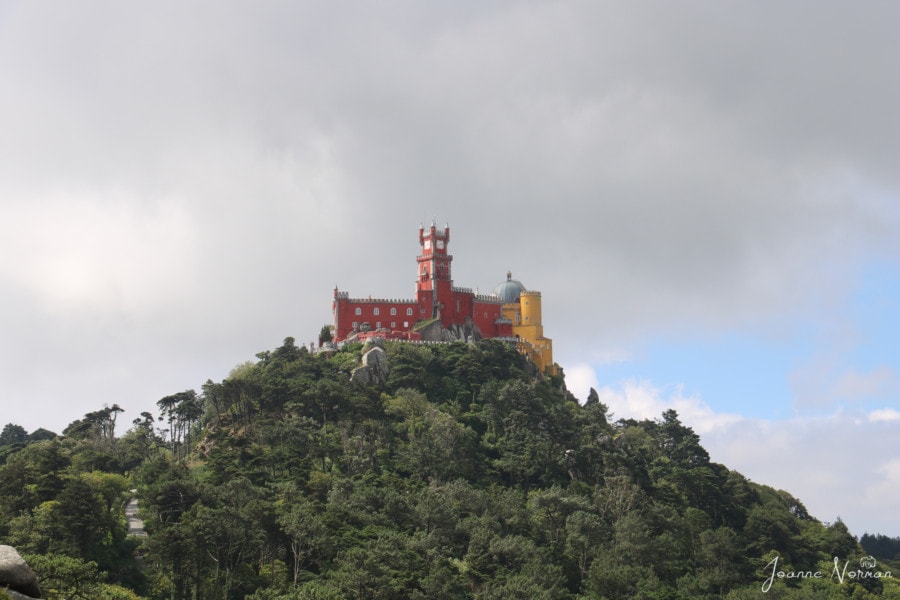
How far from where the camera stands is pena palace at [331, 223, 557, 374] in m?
110

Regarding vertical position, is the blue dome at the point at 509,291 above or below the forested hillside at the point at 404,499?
above

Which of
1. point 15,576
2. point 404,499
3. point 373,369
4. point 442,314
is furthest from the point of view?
point 442,314

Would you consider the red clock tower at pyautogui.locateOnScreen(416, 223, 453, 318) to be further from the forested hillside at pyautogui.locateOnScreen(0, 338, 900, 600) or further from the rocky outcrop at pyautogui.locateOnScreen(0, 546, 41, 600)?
the rocky outcrop at pyautogui.locateOnScreen(0, 546, 41, 600)

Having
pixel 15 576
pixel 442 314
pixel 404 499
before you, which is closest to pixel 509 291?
pixel 442 314

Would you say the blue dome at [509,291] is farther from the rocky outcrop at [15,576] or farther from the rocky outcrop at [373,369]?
the rocky outcrop at [15,576]

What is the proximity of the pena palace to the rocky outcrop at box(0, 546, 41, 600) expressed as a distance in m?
74.8

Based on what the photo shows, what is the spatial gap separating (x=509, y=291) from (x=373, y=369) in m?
23.9

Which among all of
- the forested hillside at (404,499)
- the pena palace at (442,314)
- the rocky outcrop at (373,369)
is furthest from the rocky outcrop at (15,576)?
the pena palace at (442,314)

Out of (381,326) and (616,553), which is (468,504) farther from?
(381,326)

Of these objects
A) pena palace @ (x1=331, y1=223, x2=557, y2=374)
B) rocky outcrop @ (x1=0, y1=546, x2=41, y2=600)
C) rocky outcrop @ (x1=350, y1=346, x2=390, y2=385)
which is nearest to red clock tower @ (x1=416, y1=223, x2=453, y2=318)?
pena palace @ (x1=331, y1=223, x2=557, y2=374)

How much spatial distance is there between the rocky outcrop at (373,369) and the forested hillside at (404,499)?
0.58 m

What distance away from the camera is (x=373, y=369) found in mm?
100375

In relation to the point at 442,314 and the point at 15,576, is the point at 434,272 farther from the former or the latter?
the point at 15,576

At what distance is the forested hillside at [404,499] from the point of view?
59781 mm
